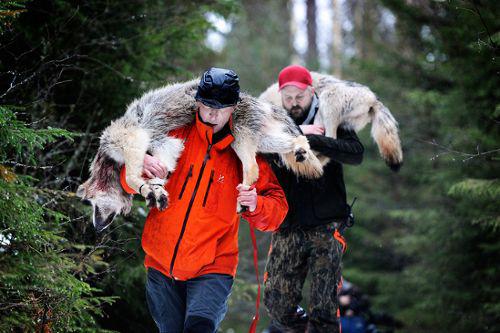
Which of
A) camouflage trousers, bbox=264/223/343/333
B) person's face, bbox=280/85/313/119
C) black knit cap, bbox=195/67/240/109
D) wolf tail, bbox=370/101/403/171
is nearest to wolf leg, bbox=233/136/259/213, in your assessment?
black knit cap, bbox=195/67/240/109

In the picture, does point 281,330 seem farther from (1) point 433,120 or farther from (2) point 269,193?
(1) point 433,120

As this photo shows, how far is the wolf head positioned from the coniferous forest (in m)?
0.33

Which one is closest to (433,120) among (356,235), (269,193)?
(356,235)

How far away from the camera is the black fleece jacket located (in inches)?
192

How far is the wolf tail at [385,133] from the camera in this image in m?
5.21

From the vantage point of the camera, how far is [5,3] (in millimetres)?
3660

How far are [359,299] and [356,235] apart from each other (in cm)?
411

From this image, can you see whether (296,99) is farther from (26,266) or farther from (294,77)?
(26,266)

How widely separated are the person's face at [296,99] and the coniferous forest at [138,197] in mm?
1363

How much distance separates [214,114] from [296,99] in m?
1.40

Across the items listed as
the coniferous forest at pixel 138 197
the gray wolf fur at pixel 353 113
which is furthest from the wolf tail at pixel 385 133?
the coniferous forest at pixel 138 197

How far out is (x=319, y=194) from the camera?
4977 mm

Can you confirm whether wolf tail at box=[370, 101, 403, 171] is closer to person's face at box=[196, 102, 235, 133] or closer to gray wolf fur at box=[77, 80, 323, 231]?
gray wolf fur at box=[77, 80, 323, 231]

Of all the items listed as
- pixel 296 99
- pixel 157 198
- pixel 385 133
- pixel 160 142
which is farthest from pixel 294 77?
pixel 157 198
